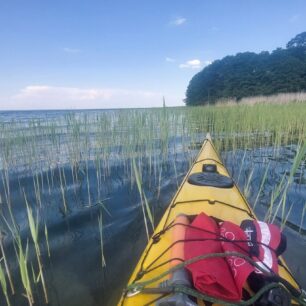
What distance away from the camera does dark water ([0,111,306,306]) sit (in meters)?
1.90

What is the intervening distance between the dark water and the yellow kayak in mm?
373

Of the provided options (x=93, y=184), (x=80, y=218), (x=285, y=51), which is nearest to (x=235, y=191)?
(x=80, y=218)

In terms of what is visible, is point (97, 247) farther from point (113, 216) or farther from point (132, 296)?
point (132, 296)

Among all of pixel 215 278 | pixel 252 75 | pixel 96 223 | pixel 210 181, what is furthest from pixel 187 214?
pixel 252 75

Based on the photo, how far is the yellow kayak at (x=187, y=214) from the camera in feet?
3.56

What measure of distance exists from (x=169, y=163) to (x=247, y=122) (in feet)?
6.82

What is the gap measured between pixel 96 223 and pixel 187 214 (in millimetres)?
1312

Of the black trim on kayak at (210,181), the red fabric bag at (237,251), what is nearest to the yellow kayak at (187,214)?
the black trim on kayak at (210,181)

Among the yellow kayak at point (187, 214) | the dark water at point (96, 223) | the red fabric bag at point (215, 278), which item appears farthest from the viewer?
the dark water at point (96, 223)

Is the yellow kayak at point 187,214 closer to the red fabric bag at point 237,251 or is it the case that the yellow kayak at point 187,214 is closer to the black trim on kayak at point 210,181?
the black trim on kayak at point 210,181

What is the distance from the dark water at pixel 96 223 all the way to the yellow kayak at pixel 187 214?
373 millimetres

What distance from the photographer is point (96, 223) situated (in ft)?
9.23

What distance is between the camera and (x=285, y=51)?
3186 cm

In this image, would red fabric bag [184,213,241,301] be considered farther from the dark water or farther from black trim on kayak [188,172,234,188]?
black trim on kayak [188,172,234,188]
